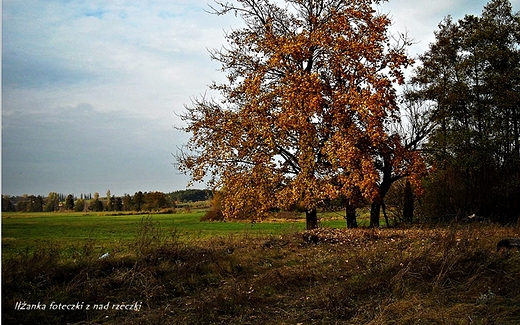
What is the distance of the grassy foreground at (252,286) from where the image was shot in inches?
234

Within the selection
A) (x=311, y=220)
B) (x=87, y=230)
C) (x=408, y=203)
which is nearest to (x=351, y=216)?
(x=311, y=220)

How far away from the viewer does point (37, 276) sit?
7078 mm

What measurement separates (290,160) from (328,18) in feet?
15.8

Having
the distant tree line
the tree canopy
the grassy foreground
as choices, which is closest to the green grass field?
the distant tree line

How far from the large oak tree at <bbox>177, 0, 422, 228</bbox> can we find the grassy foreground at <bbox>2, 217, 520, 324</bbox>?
14.6ft

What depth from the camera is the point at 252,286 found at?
747 centimetres

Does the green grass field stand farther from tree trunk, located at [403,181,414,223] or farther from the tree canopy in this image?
the tree canopy

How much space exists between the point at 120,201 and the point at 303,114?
6.35m

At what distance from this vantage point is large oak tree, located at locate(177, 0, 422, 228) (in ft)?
46.3

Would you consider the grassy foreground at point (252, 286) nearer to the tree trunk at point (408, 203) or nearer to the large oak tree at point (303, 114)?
the large oak tree at point (303, 114)

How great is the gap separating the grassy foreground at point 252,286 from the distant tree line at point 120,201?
1.76 meters

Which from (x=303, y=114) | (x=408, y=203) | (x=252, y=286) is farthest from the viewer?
(x=408, y=203)

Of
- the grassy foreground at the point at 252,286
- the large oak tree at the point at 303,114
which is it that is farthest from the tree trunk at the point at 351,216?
the grassy foreground at the point at 252,286

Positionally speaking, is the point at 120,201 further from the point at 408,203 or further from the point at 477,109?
the point at 477,109
